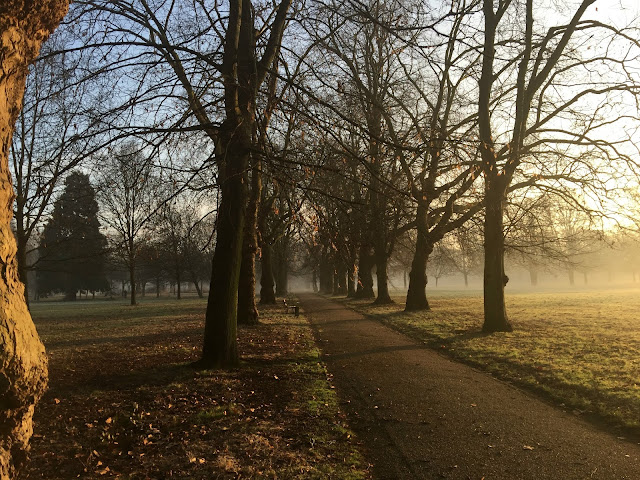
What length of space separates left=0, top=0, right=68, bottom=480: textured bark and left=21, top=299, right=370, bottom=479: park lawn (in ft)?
6.18

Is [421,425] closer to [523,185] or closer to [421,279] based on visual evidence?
[523,185]

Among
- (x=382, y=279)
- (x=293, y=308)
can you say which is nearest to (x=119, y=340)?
(x=293, y=308)

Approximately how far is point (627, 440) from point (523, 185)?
1215cm

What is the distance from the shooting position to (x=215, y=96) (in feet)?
27.2

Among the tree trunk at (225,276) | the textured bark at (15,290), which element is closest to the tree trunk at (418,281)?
the tree trunk at (225,276)

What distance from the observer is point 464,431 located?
5.24m

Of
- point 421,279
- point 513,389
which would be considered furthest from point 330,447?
point 421,279

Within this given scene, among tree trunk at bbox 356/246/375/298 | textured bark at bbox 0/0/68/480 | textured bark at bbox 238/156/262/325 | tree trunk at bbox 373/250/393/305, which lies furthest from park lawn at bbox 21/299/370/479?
tree trunk at bbox 356/246/375/298

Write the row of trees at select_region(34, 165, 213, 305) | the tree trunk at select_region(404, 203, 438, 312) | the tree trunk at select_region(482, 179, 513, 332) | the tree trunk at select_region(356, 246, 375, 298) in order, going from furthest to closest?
the tree trunk at select_region(356, 246, 375, 298)
the tree trunk at select_region(404, 203, 438, 312)
the tree trunk at select_region(482, 179, 513, 332)
the row of trees at select_region(34, 165, 213, 305)

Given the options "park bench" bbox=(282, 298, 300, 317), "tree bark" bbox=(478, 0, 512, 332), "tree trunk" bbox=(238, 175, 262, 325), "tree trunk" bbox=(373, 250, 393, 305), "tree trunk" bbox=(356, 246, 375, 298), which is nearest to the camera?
"tree bark" bbox=(478, 0, 512, 332)

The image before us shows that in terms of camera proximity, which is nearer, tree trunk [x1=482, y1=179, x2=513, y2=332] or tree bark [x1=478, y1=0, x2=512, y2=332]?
tree bark [x1=478, y1=0, x2=512, y2=332]

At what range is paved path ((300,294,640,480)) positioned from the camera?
13.9ft

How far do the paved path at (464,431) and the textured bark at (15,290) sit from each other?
284cm

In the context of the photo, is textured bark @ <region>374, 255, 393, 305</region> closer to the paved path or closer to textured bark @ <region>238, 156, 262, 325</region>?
textured bark @ <region>238, 156, 262, 325</region>
